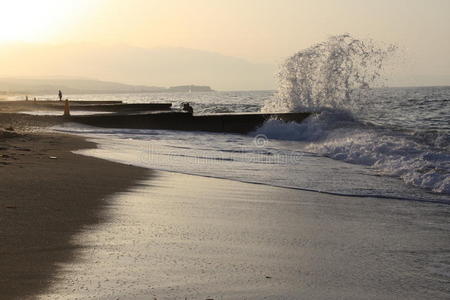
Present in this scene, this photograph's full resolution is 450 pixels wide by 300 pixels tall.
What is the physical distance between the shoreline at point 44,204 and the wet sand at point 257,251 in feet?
0.55

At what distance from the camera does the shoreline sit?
4.09m

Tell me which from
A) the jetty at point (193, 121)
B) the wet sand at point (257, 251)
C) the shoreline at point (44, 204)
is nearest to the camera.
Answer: the wet sand at point (257, 251)

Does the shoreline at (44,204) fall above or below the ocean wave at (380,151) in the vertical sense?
above

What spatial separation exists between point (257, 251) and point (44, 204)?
265cm

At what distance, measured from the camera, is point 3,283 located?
3750mm

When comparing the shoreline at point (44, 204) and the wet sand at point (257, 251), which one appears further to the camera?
the shoreline at point (44, 204)

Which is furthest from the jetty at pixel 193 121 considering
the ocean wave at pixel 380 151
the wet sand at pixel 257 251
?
the wet sand at pixel 257 251

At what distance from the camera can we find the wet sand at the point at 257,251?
3.88 metres

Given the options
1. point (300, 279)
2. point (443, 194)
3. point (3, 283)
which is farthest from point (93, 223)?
point (443, 194)

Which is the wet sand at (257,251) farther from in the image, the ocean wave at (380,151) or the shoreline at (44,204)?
the ocean wave at (380,151)

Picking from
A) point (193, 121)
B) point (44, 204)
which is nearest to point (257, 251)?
point (44, 204)

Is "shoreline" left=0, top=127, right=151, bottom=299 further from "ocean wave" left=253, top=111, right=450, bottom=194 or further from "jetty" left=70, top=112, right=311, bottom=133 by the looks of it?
"jetty" left=70, top=112, right=311, bottom=133

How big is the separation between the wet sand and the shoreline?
0.55 feet

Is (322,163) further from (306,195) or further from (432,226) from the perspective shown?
(432,226)
